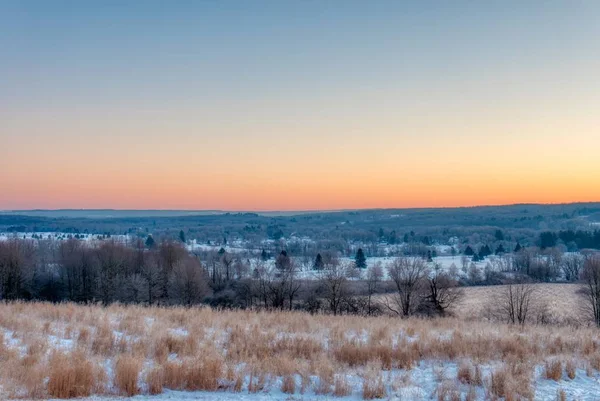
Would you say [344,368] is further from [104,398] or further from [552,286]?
[552,286]

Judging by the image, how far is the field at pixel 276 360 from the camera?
20.3 feet

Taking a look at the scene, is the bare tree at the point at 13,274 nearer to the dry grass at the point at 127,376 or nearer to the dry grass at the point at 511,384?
the dry grass at the point at 127,376

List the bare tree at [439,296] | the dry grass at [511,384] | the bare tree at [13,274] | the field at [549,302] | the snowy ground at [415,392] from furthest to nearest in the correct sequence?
1. the bare tree at [13,274]
2. the field at [549,302]
3. the bare tree at [439,296]
4. the dry grass at [511,384]
5. the snowy ground at [415,392]

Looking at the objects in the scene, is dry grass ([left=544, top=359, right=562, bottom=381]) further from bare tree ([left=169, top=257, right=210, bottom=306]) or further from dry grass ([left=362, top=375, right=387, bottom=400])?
bare tree ([left=169, top=257, right=210, bottom=306])

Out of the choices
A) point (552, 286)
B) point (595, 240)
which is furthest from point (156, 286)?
point (595, 240)

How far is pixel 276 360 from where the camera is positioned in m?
7.41

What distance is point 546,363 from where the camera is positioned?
25.4ft

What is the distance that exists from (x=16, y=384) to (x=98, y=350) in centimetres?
231

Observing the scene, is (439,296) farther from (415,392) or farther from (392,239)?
(392,239)

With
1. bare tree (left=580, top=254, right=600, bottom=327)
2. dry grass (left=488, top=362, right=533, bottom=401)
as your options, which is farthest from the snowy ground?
bare tree (left=580, top=254, right=600, bottom=327)

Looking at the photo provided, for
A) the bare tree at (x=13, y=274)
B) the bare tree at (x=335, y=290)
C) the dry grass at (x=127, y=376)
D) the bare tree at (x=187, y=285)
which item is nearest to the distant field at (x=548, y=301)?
the bare tree at (x=335, y=290)

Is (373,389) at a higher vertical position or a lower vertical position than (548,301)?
higher

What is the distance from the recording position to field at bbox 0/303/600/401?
20.3ft

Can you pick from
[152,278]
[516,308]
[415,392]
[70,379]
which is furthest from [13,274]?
[415,392]
